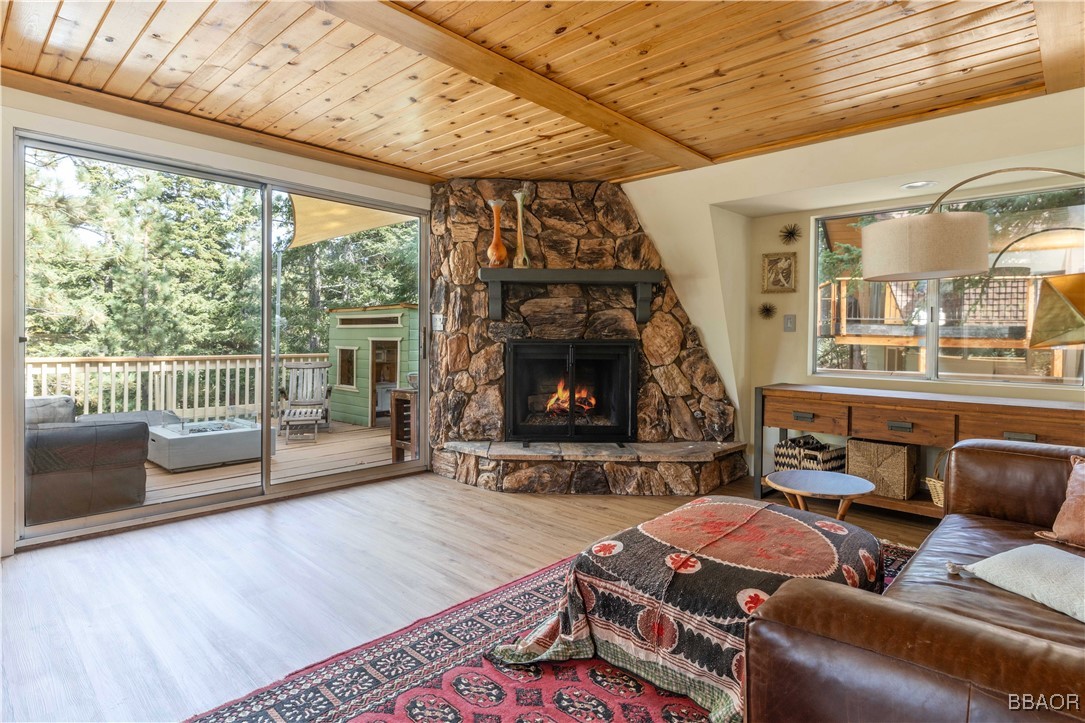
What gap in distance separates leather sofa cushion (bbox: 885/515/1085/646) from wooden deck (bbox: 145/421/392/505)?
3735mm

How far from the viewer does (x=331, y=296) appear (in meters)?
4.27

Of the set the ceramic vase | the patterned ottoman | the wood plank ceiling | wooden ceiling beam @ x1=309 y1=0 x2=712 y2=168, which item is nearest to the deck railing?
the wood plank ceiling

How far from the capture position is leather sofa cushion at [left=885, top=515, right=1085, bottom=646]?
1408 mm

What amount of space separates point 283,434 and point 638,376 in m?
2.66

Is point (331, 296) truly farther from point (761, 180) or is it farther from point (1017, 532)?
point (1017, 532)

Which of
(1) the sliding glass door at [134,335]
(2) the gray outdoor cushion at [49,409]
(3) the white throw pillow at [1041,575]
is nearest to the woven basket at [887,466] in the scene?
(3) the white throw pillow at [1041,575]

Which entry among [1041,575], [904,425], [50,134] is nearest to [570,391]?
[904,425]

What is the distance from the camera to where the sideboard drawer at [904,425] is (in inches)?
130

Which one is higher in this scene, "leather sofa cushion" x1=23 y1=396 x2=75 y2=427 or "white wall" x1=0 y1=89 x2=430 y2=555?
"white wall" x1=0 y1=89 x2=430 y2=555

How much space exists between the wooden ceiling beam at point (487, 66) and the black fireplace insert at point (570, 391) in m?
1.60

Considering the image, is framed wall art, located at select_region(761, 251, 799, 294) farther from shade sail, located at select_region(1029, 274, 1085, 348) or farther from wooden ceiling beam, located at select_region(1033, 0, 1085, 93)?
shade sail, located at select_region(1029, 274, 1085, 348)

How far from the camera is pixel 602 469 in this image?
4.20 meters

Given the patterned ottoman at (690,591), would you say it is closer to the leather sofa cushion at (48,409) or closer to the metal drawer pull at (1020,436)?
the metal drawer pull at (1020,436)

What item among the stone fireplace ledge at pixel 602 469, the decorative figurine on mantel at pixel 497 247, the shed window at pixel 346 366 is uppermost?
the decorative figurine on mantel at pixel 497 247
